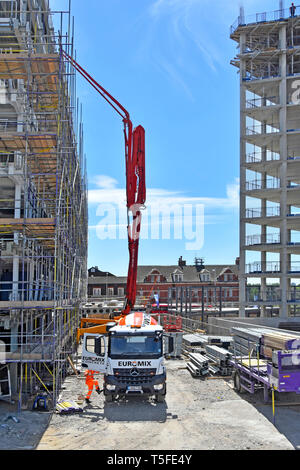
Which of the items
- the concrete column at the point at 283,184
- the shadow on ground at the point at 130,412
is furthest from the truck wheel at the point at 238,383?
the concrete column at the point at 283,184

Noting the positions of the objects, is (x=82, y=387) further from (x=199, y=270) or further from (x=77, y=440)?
(x=199, y=270)

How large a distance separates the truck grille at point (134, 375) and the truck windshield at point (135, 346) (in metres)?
0.45

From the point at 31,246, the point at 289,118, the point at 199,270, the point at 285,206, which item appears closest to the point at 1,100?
the point at 31,246

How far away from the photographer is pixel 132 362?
45.6 ft

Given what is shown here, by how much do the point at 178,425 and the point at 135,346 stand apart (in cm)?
291

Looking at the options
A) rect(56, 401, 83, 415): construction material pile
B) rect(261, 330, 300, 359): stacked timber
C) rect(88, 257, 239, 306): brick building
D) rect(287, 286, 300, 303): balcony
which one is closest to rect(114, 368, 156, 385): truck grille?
rect(56, 401, 83, 415): construction material pile

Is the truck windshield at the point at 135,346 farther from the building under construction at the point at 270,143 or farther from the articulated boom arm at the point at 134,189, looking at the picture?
the building under construction at the point at 270,143

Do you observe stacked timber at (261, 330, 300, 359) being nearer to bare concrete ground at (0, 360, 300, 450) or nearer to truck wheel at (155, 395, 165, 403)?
bare concrete ground at (0, 360, 300, 450)

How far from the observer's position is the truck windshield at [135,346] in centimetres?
1408

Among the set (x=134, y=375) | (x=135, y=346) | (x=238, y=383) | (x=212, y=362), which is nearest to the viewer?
(x=134, y=375)

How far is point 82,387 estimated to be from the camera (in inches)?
656

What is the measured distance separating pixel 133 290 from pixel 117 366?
628cm

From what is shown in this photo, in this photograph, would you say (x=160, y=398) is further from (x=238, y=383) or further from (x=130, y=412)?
(x=238, y=383)

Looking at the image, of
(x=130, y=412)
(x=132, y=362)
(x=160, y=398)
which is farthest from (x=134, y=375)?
(x=160, y=398)
